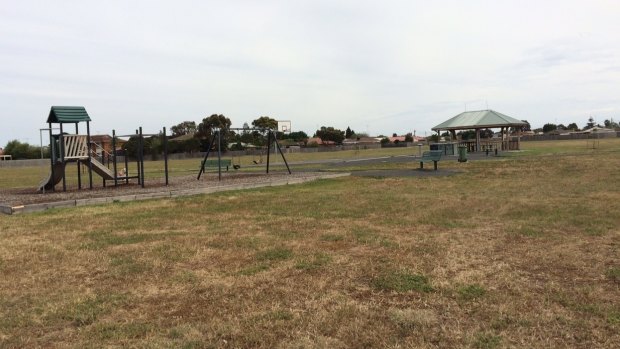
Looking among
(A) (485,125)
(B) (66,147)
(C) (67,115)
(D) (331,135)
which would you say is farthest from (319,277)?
(D) (331,135)

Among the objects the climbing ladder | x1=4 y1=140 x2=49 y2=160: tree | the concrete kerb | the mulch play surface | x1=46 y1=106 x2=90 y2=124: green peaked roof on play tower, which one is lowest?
the concrete kerb

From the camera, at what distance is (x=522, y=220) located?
8117 millimetres

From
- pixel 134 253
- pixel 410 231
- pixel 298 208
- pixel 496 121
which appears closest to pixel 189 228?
pixel 134 253

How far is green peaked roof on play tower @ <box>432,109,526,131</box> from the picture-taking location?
3762 cm

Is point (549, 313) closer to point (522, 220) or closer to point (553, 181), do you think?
point (522, 220)

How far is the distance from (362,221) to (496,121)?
32858 millimetres

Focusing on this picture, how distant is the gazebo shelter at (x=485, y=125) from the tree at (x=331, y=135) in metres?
91.1

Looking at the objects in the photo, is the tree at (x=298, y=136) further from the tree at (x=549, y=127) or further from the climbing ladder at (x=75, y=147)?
the climbing ladder at (x=75, y=147)

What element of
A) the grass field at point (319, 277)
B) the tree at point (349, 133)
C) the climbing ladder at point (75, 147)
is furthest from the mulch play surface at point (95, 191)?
the tree at point (349, 133)

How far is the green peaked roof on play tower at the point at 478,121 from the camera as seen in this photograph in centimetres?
3762

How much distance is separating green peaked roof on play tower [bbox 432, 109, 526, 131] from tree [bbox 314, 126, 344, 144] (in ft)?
297

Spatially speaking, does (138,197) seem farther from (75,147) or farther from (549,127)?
(549,127)

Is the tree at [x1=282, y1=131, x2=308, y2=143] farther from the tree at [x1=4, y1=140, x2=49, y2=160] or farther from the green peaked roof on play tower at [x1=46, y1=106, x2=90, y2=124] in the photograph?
the green peaked roof on play tower at [x1=46, y1=106, x2=90, y2=124]

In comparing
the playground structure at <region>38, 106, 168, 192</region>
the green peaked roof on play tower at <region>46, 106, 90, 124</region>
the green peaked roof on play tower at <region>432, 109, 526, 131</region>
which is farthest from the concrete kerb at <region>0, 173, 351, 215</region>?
the green peaked roof on play tower at <region>432, 109, 526, 131</region>
